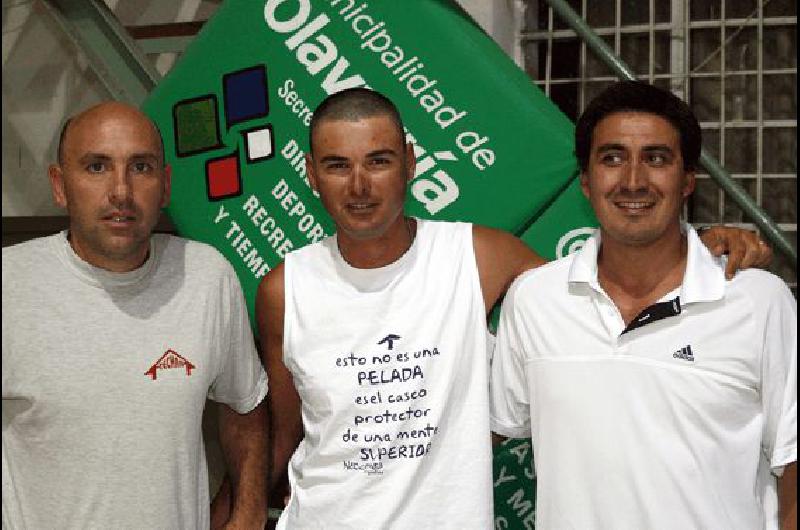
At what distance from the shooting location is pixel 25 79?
413 centimetres

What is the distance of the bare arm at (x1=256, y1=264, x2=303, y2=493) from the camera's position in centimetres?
217

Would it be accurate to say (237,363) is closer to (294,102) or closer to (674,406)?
(294,102)

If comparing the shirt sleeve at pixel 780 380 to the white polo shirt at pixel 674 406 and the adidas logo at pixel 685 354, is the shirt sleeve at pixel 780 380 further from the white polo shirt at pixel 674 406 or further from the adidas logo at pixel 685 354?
the adidas logo at pixel 685 354

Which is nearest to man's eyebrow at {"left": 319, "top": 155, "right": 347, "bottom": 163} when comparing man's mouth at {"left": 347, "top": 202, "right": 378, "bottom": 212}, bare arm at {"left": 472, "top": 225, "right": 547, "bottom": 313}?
man's mouth at {"left": 347, "top": 202, "right": 378, "bottom": 212}

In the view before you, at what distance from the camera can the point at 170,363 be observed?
2.02 m

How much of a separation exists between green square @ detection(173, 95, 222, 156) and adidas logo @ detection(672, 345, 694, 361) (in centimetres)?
143

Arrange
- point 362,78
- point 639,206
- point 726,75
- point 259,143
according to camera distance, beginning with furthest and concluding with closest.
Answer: point 726,75
point 259,143
point 362,78
point 639,206

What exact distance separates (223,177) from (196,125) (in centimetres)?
17

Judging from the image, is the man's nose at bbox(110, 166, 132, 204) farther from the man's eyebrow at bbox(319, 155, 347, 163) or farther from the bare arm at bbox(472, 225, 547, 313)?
the bare arm at bbox(472, 225, 547, 313)

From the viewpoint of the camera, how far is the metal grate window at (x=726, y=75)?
3.65 m

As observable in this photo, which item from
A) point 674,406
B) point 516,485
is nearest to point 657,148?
Answer: point 674,406

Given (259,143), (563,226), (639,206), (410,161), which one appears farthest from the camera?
(259,143)

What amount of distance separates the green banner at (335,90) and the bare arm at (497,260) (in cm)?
17

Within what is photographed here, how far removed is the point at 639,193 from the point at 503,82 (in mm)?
637
